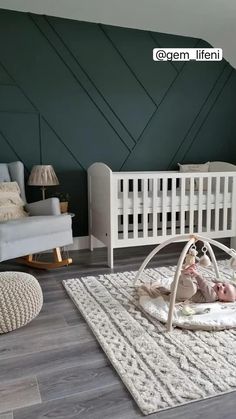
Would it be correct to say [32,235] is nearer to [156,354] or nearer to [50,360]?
[50,360]

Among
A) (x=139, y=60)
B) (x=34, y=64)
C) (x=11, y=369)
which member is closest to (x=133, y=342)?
(x=11, y=369)

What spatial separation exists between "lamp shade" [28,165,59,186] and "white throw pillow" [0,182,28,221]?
0.16 m

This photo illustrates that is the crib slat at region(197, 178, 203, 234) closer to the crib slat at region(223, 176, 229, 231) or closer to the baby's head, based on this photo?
the crib slat at region(223, 176, 229, 231)

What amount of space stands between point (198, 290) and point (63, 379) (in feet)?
3.28

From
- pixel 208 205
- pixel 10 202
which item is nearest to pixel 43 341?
pixel 10 202

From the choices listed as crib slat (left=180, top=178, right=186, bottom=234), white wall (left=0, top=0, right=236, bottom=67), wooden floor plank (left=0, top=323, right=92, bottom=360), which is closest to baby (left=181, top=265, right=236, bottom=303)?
wooden floor plank (left=0, top=323, right=92, bottom=360)

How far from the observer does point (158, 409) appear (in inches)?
47.1

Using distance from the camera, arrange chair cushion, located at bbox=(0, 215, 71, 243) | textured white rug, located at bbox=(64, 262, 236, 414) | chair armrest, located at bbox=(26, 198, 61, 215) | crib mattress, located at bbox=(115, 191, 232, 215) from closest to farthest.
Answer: textured white rug, located at bbox=(64, 262, 236, 414)
chair cushion, located at bbox=(0, 215, 71, 243)
chair armrest, located at bbox=(26, 198, 61, 215)
crib mattress, located at bbox=(115, 191, 232, 215)

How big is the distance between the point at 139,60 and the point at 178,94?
0.57 meters

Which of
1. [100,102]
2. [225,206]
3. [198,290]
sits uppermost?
[100,102]

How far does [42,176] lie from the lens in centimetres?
302


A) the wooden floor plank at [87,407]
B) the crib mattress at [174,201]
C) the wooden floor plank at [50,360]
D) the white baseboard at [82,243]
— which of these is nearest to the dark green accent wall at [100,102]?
the white baseboard at [82,243]

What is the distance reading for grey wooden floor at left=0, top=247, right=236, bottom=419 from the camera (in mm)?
1199

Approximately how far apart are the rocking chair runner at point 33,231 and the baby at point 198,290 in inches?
36.8
